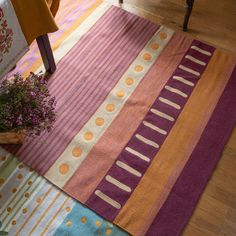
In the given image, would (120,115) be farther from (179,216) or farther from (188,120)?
(179,216)

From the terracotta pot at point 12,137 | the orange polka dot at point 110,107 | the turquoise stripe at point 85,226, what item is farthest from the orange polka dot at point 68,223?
the orange polka dot at point 110,107

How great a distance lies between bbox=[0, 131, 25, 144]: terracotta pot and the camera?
4.85ft

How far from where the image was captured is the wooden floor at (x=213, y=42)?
142 centimetres

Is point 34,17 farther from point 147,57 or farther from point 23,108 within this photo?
point 147,57

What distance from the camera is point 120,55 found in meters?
1.89

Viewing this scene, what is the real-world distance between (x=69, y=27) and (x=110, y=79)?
46 centimetres

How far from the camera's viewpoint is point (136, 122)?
167cm

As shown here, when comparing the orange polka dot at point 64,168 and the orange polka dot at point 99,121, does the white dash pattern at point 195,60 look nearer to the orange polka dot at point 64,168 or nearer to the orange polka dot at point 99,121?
the orange polka dot at point 99,121

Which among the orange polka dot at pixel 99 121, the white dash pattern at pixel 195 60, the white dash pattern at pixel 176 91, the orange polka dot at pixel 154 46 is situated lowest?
the orange polka dot at pixel 99 121

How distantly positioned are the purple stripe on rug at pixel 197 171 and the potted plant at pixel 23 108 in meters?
0.63

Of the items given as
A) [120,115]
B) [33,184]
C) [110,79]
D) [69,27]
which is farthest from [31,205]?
[69,27]

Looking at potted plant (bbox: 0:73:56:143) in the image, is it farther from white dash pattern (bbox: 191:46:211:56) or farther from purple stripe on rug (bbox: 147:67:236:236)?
white dash pattern (bbox: 191:46:211:56)

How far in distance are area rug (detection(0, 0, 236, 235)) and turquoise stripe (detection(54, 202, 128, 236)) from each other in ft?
0.09

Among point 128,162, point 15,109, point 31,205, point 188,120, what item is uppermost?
point 188,120
